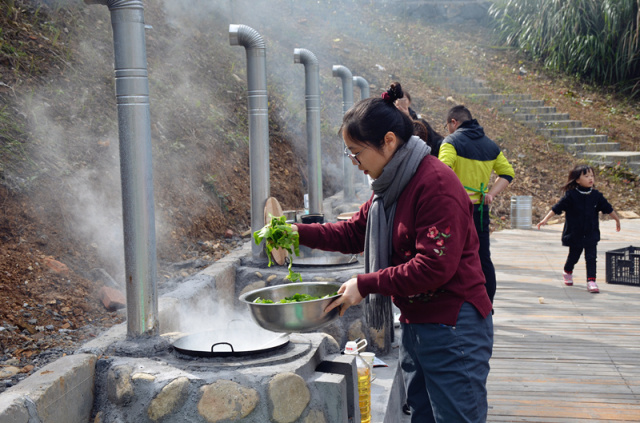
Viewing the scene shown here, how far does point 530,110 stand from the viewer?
17.4 metres

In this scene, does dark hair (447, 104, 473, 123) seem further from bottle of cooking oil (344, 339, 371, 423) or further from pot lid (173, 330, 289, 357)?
pot lid (173, 330, 289, 357)

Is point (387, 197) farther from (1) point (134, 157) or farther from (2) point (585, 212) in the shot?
(2) point (585, 212)

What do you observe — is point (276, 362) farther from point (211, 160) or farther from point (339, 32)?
point (339, 32)

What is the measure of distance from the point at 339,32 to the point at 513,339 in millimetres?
15902

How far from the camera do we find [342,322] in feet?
15.5

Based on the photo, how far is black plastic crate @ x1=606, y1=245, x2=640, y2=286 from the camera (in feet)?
24.4

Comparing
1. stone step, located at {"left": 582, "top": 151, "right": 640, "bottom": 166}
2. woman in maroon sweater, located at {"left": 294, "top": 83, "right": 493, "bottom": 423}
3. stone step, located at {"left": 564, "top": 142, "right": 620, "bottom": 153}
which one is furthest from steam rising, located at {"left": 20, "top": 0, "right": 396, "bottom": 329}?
stone step, located at {"left": 582, "top": 151, "right": 640, "bottom": 166}

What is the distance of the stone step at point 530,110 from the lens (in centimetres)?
1730

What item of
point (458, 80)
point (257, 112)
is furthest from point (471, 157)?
point (458, 80)

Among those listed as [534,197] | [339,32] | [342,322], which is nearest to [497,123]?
[534,197]

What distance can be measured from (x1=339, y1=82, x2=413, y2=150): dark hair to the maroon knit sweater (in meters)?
0.18

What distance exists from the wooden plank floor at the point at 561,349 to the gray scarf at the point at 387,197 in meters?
1.97

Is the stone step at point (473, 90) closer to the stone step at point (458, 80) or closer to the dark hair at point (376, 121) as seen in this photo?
the stone step at point (458, 80)

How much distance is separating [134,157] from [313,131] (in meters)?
3.32
